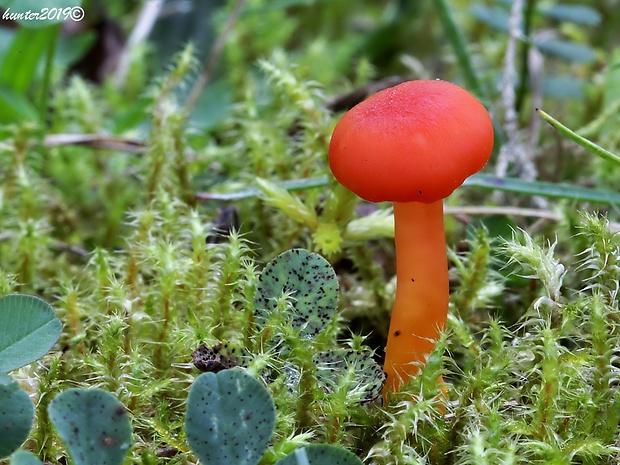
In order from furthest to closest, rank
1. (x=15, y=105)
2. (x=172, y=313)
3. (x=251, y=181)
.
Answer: (x=15, y=105), (x=251, y=181), (x=172, y=313)

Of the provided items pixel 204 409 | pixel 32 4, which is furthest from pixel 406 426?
pixel 32 4

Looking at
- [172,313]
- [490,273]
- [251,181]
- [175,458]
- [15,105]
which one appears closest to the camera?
[175,458]

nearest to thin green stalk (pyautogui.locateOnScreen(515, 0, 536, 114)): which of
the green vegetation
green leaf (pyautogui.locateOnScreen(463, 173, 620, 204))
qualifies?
the green vegetation

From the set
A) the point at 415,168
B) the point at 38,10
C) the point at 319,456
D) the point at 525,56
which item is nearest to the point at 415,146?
the point at 415,168

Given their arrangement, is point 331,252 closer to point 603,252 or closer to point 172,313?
point 172,313

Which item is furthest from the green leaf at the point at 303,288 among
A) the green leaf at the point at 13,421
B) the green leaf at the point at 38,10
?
the green leaf at the point at 38,10

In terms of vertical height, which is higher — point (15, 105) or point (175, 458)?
point (15, 105)
